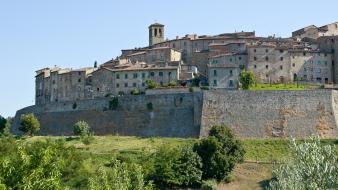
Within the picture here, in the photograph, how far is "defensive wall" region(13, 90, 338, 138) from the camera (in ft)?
183

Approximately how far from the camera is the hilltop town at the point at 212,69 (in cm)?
6675

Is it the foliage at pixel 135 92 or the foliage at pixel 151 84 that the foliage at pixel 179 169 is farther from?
the foliage at pixel 135 92

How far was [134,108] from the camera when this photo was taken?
61.5 metres

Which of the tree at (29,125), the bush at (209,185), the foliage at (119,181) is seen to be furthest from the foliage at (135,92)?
the foliage at (119,181)

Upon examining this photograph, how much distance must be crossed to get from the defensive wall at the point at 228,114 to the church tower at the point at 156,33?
18.2 m

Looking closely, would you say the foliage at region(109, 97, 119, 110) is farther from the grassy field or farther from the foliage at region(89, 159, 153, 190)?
the foliage at region(89, 159, 153, 190)

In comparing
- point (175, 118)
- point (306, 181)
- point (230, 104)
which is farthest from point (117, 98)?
point (306, 181)

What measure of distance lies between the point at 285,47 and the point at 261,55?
Result: 2631 millimetres

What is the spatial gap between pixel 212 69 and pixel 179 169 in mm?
19517

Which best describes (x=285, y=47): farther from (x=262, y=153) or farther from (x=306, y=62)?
(x=262, y=153)

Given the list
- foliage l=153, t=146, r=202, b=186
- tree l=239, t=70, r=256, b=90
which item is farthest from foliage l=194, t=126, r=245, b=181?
tree l=239, t=70, r=256, b=90

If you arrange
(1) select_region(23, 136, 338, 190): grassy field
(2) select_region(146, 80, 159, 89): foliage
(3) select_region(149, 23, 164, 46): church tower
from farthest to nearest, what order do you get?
(3) select_region(149, 23, 164, 46): church tower
(2) select_region(146, 80, 159, 89): foliage
(1) select_region(23, 136, 338, 190): grassy field

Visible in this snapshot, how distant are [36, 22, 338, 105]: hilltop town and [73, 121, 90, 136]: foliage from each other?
22.3ft

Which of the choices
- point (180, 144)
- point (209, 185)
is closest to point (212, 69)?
point (180, 144)
